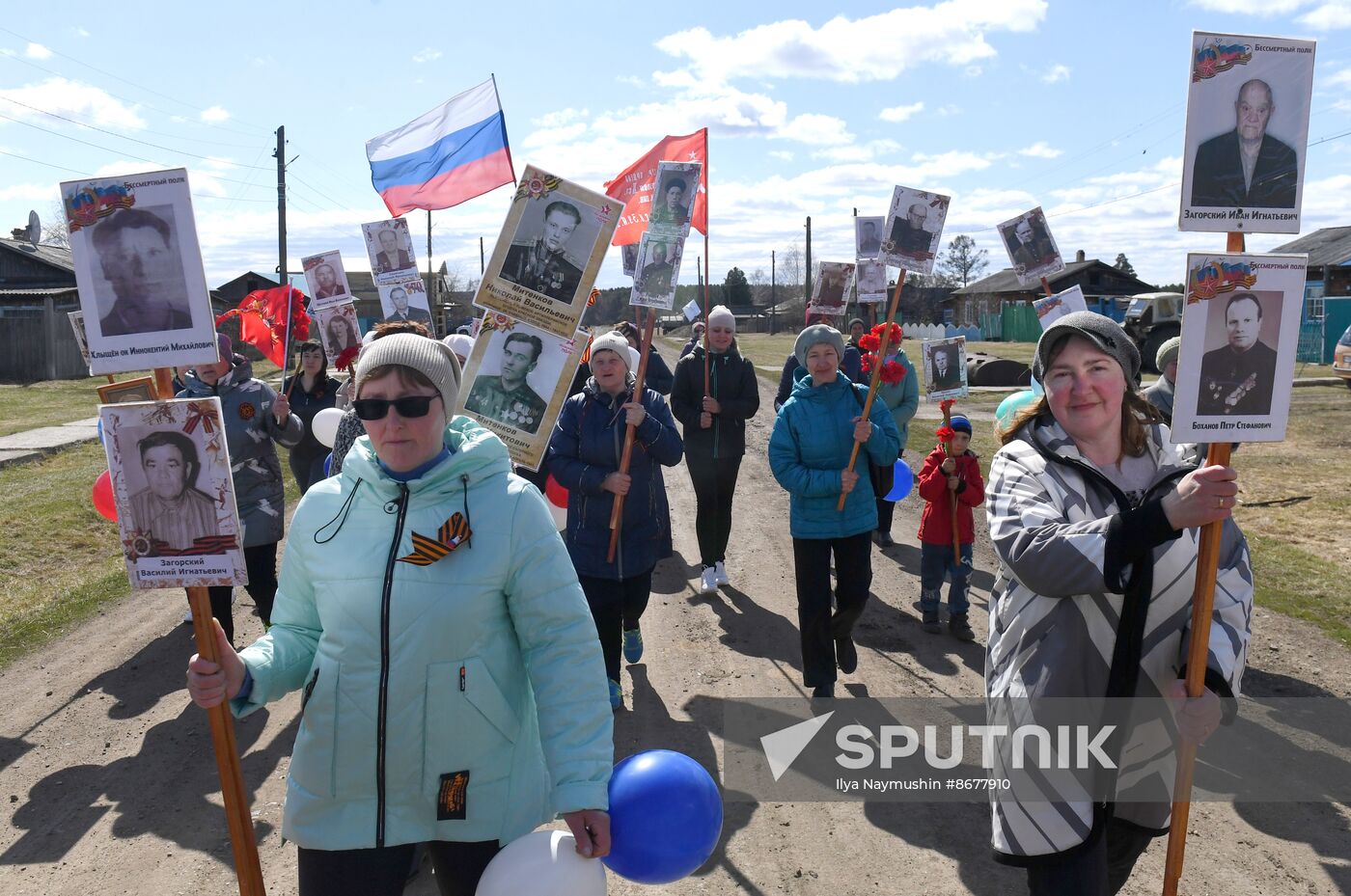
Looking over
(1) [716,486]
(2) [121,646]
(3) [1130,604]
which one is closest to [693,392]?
(1) [716,486]

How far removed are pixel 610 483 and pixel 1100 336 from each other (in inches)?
Answer: 119

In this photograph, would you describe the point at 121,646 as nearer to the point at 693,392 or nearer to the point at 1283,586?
the point at 693,392

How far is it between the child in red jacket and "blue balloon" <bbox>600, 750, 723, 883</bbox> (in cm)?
431

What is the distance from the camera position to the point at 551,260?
4230mm

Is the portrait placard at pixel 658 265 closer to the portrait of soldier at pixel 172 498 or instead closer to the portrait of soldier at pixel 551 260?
the portrait of soldier at pixel 551 260

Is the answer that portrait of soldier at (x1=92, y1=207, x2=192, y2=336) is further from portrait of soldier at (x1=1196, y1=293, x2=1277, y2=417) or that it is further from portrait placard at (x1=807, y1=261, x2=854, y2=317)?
portrait placard at (x1=807, y1=261, x2=854, y2=317)

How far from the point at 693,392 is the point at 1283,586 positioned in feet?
15.3

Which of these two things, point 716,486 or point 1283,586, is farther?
point 716,486

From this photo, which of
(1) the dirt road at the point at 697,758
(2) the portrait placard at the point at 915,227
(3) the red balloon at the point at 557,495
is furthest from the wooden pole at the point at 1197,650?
(3) the red balloon at the point at 557,495

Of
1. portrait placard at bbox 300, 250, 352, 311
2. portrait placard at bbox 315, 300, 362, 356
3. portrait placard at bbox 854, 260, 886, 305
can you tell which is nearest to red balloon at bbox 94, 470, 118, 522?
portrait placard at bbox 315, 300, 362, 356

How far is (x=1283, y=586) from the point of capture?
23.1 ft

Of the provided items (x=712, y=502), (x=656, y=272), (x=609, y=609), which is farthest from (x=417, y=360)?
Answer: (x=712, y=502)

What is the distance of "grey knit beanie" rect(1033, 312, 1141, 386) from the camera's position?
2574mm

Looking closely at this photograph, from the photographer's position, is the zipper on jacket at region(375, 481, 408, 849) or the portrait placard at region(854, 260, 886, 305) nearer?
the zipper on jacket at region(375, 481, 408, 849)
